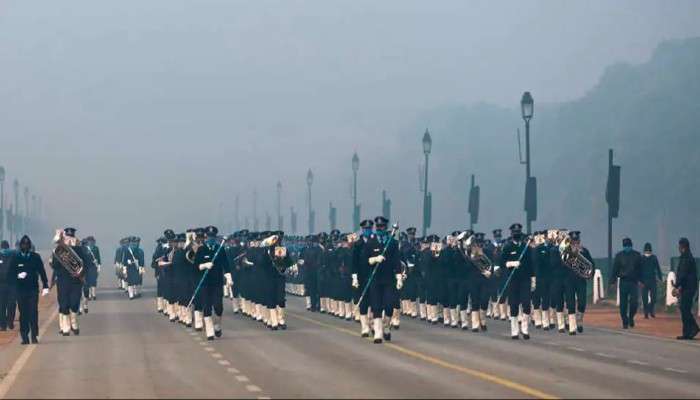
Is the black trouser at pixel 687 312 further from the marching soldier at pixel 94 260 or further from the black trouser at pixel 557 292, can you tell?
the marching soldier at pixel 94 260

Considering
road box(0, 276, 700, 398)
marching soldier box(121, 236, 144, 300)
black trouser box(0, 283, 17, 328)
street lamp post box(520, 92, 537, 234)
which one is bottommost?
road box(0, 276, 700, 398)

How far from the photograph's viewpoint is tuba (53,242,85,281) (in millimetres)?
33344

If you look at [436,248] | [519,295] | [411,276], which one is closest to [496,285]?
[411,276]

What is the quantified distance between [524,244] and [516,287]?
867 mm

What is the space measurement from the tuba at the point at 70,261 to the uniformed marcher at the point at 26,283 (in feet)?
6.09

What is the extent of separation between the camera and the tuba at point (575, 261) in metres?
34.4

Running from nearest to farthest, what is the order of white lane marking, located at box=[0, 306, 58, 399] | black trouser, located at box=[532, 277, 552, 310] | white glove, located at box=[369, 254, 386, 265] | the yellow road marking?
the yellow road marking < white lane marking, located at box=[0, 306, 58, 399] < white glove, located at box=[369, 254, 386, 265] < black trouser, located at box=[532, 277, 552, 310]

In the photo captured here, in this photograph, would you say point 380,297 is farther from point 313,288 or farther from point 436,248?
point 313,288

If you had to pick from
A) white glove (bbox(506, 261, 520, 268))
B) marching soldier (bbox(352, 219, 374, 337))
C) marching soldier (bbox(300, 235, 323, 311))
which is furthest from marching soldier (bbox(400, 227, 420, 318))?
marching soldier (bbox(352, 219, 374, 337))

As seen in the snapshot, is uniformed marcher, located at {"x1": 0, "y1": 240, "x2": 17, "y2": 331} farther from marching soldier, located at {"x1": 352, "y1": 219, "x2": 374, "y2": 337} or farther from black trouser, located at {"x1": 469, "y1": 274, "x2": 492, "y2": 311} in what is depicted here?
black trouser, located at {"x1": 469, "y1": 274, "x2": 492, "y2": 311}

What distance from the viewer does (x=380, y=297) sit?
100 ft

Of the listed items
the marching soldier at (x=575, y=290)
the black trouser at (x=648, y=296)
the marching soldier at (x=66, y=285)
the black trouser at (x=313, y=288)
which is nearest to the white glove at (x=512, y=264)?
the marching soldier at (x=575, y=290)

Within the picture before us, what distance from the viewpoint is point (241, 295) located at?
146ft

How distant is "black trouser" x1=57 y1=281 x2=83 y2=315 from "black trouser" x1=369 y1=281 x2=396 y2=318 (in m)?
6.64
